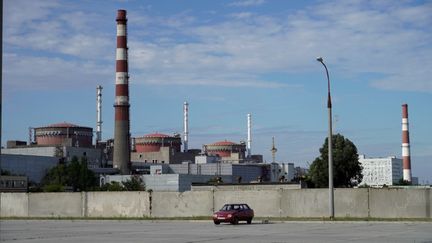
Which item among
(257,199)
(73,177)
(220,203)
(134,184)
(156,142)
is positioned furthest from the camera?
(156,142)

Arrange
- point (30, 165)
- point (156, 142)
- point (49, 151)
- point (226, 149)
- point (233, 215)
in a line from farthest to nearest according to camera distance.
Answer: point (226, 149), point (156, 142), point (49, 151), point (30, 165), point (233, 215)

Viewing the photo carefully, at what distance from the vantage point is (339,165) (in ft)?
323

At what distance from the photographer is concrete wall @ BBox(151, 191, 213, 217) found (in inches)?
1949

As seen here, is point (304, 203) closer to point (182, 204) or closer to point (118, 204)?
point (182, 204)

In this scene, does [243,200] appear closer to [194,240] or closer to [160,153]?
[194,240]

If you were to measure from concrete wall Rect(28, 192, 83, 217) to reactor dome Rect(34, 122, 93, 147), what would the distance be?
10181 centimetres

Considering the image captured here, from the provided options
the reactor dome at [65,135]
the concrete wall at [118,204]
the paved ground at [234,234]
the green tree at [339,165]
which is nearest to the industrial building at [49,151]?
the reactor dome at [65,135]

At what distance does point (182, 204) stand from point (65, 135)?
11376 centimetres

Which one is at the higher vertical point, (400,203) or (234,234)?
(400,203)

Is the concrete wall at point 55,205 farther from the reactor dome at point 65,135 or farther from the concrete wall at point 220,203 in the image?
the reactor dome at point 65,135

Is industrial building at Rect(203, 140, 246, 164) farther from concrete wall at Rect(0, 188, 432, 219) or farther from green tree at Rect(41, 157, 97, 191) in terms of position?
concrete wall at Rect(0, 188, 432, 219)

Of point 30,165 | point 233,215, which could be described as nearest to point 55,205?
point 233,215

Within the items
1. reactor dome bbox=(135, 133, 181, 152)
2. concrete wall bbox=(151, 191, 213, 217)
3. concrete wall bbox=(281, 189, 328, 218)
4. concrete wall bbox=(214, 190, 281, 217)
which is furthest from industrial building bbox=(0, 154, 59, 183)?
concrete wall bbox=(281, 189, 328, 218)

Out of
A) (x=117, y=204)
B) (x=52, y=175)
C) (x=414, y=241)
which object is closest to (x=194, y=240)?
(x=414, y=241)
